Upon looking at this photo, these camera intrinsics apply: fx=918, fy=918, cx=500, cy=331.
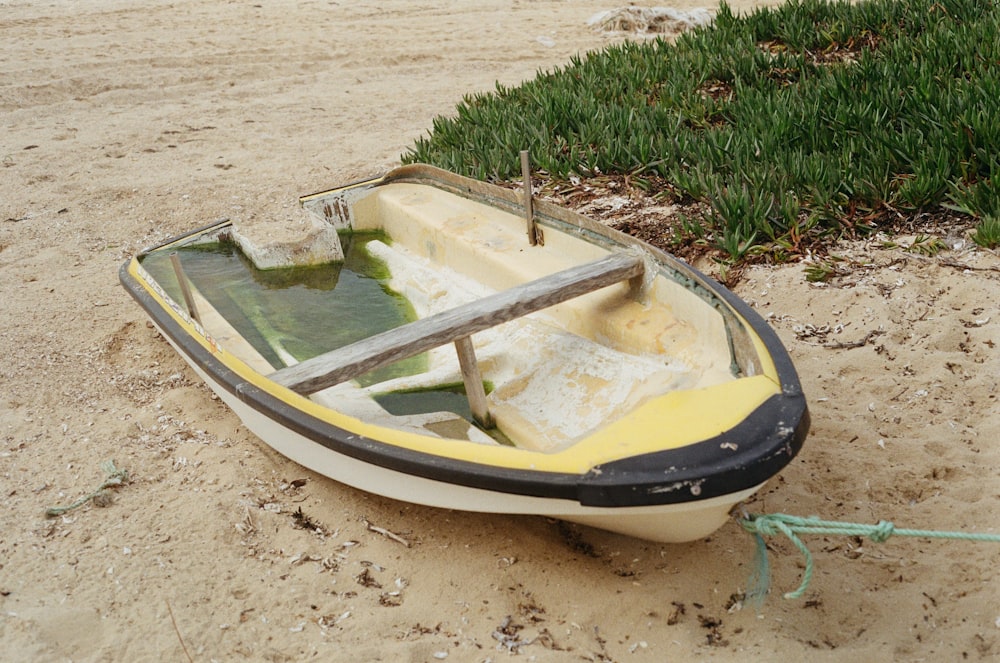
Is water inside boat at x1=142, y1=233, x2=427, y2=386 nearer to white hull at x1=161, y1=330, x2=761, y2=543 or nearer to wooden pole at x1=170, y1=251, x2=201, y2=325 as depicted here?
wooden pole at x1=170, y1=251, x2=201, y2=325

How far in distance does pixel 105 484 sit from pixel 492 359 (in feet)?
4.79

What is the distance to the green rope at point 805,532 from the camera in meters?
2.20

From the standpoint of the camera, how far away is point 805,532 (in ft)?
7.64

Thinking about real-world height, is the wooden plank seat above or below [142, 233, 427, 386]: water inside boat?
above

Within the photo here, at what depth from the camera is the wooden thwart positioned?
2.88 meters

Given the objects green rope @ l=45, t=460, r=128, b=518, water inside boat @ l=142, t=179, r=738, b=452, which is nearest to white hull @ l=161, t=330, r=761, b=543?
water inside boat @ l=142, t=179, r=738, b=452

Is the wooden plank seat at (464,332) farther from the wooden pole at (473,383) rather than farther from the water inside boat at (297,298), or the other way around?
the water inside boat at (297,298)

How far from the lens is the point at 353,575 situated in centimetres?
278

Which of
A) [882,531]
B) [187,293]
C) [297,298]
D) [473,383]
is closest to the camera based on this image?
[882,531]

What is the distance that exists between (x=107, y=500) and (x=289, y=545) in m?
0.72

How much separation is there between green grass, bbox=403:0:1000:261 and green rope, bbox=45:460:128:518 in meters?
2.72

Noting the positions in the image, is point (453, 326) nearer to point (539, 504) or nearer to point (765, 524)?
point (539, 504)

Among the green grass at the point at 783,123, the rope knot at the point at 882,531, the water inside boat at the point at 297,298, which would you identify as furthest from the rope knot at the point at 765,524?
the green grass at the point at 783,123

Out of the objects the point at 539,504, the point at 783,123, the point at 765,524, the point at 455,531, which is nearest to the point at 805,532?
the point at 765,524
